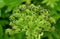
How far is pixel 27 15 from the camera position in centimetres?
202

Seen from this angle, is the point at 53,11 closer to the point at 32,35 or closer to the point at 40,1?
the point at 40,1

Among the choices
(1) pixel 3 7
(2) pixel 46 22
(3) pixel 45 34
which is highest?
(1) pixel 3 7

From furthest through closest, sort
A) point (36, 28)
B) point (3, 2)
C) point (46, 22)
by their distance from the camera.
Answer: point (3, 2)
point (46, 22)
point (36, 28)

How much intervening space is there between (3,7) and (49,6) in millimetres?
557

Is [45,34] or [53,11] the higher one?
[53,11]

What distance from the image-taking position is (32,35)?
1.98 meters

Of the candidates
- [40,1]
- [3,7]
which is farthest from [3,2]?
[40,1]

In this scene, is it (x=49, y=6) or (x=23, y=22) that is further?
(x=49, y=6)

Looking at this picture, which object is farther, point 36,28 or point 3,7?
point 3,7

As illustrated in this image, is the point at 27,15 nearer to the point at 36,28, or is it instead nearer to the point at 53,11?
the point at 36,28

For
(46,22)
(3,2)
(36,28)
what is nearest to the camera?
(36,28)

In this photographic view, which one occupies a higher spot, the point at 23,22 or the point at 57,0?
the point at 57,0

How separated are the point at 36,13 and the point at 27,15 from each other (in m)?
0.10

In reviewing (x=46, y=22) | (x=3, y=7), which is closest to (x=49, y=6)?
(x=3, y=7)
